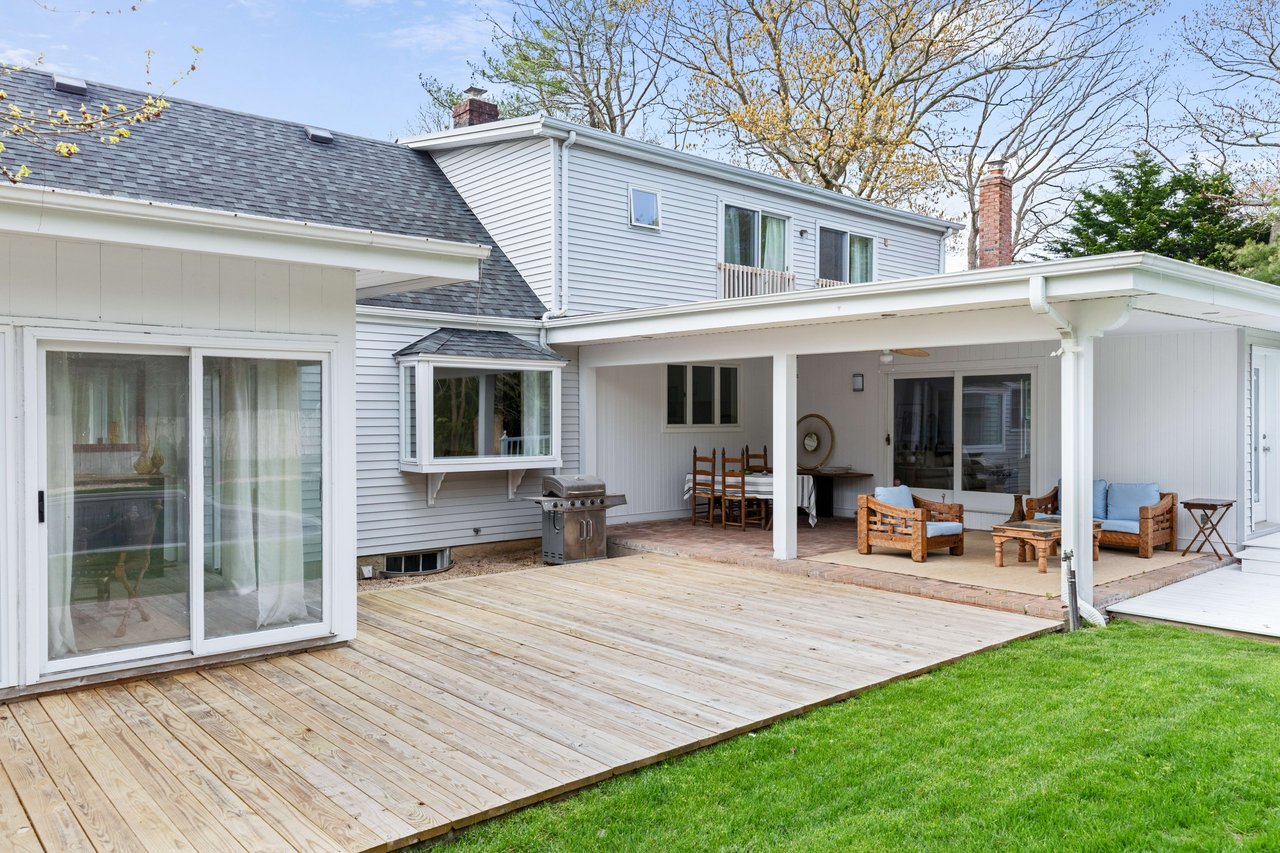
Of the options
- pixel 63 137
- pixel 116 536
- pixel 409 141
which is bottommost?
pixel 116 536

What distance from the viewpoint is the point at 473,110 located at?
497 inches

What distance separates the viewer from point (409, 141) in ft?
39.9

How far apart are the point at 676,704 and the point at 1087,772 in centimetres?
184

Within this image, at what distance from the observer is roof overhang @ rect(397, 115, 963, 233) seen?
10.5 m

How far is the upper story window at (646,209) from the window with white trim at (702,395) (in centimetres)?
184

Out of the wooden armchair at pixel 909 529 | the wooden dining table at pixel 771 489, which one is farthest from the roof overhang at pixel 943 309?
the wooden dining table at pixel 771 489

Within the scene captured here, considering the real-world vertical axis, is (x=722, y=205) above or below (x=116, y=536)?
above

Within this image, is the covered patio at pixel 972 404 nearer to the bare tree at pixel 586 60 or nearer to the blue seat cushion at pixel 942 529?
the blue seat cushion at pixel 942 529

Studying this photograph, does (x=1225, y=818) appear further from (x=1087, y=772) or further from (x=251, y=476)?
(x=251, y=476)

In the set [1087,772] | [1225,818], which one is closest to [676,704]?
[1087,772]

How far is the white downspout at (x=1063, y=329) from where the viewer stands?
606cm

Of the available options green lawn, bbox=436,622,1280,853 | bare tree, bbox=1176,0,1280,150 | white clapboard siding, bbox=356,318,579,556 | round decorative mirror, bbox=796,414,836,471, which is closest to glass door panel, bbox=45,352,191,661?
green lawn, bbox=436,622,1280,853

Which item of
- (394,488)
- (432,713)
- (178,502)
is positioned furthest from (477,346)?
(432,713)

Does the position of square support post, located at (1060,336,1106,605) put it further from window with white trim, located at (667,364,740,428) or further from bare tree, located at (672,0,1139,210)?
bare tree, located at (672,0,1139,210)
